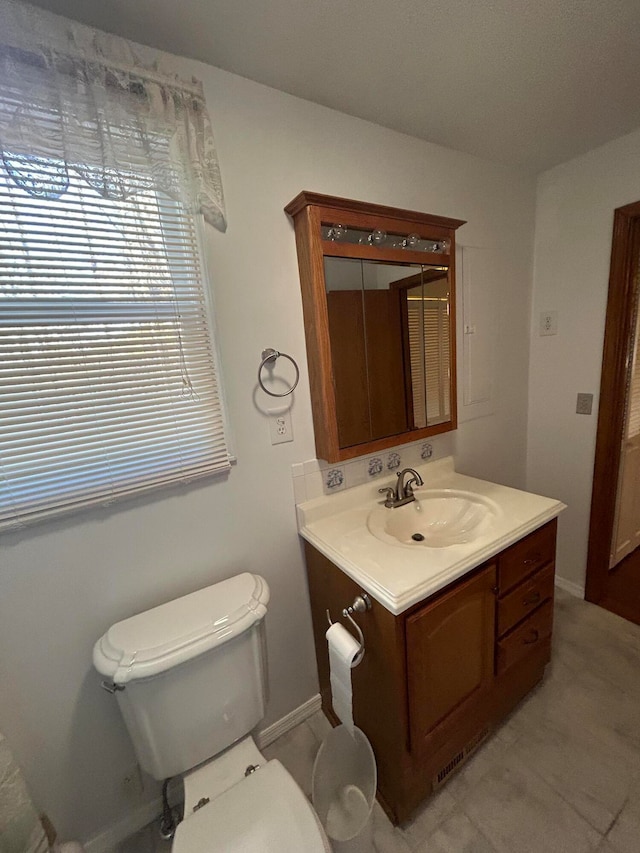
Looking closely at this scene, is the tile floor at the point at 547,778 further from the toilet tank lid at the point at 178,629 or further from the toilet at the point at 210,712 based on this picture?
the toilet tank lid at the point at 178,629

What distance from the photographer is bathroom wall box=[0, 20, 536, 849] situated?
0.93 meters

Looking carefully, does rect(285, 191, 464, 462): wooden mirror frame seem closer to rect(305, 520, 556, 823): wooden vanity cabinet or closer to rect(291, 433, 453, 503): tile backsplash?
rect(291, 433, 453, 503): tile backsplash

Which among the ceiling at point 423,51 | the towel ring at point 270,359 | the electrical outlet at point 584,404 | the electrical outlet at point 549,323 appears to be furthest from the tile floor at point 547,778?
the ceiling at point 423,51

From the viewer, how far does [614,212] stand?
1555mm

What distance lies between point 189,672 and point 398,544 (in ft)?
2.26

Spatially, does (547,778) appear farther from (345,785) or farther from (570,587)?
(570,587)

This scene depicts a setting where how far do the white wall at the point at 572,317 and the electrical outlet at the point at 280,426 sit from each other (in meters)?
1.56

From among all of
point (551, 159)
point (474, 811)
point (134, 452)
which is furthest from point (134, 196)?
point (474, 811)

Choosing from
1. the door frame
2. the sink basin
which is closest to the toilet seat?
the sink basin

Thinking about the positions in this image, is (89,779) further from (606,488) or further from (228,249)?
(606,488)

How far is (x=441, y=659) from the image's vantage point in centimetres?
103

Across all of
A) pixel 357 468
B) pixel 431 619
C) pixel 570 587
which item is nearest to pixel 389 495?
pixel 357 468

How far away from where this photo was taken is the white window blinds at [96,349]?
82 cm

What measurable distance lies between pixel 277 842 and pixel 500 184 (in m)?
2.51
